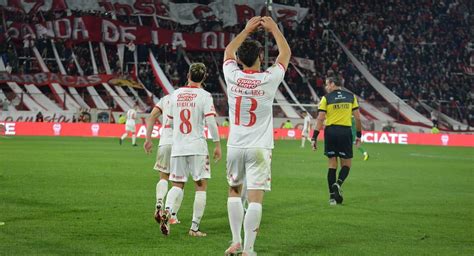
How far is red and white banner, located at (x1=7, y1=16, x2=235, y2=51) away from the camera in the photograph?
52938 millimetres

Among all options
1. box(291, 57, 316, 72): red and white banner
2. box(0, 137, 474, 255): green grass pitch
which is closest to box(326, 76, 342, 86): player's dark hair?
box(0, 137, 474, 255): green grass pitch

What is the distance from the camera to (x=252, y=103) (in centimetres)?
824

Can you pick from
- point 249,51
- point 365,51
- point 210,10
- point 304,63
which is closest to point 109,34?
point 210,10

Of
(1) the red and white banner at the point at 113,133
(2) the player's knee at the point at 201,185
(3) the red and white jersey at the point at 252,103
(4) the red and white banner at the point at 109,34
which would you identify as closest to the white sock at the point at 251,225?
(3) the red and white jersey at the point at 252,103

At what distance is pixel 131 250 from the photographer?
8.90 m

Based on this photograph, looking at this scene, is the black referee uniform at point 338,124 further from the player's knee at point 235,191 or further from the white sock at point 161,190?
the player's knee at point 235,191

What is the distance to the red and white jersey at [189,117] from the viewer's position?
10.2 meters

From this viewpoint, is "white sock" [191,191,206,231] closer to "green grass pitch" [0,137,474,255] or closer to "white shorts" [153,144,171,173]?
"green grass pitch" [0,137,474,255]

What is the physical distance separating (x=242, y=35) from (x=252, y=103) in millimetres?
713

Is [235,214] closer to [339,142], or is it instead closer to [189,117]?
[189,117]

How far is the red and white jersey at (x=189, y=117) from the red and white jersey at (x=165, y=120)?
374 mm

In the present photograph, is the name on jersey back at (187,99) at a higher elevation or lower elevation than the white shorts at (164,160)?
higher

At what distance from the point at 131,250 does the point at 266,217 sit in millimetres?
3755

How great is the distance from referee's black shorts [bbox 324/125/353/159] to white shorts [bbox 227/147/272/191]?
6.29 meters
